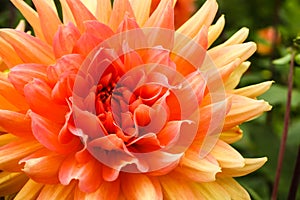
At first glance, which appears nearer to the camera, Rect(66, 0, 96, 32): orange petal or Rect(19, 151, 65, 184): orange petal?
Rect(19, 151, 65, 184): orange petal

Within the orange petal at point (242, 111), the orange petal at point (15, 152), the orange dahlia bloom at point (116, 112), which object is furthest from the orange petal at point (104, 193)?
the orange petal at point (242, 111)

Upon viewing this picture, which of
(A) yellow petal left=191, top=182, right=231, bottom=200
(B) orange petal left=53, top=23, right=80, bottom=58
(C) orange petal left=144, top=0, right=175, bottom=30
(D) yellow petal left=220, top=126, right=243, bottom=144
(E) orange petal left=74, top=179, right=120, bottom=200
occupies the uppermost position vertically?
(C) orange petal left=144, top=0, right=175, bottom=30

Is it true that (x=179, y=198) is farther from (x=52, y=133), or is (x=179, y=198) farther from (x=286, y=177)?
(x=286, y=177)

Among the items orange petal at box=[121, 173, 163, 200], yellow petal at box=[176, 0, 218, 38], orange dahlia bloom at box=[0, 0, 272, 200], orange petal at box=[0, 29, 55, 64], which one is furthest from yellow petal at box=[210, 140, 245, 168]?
orange petal at box=[0, 29, 55, 64]

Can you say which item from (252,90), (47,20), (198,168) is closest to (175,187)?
(198,168)

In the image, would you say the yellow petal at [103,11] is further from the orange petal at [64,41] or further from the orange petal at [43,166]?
the orange petal at [43,166]

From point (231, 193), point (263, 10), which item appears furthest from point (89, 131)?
point (263, 10)

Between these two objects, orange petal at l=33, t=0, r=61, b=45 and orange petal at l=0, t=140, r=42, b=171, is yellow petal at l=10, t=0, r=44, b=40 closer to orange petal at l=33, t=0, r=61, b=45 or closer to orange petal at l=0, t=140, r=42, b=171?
orange petal at l=33, t=0, r=61, b=45
